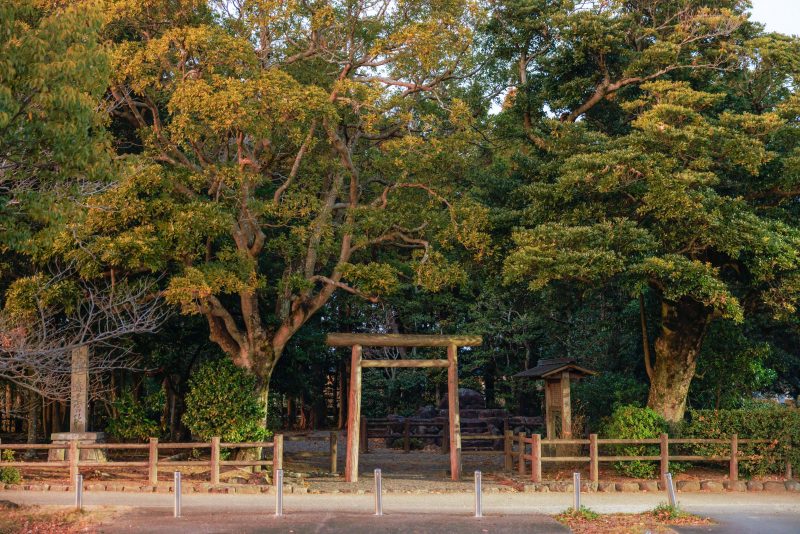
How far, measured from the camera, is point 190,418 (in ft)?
75.4

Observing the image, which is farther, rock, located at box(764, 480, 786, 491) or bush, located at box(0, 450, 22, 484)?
bush, located at box(0, 450, 22, 484)

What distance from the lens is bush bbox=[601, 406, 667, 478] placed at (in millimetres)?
21016

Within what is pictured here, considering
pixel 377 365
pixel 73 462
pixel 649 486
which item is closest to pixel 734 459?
pixel 649 486

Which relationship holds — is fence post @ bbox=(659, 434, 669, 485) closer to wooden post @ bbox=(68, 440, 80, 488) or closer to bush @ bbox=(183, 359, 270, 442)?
bush @ bbox=(183, 359, 270, 442)

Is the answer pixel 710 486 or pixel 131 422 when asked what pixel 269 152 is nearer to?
pixel 131 422

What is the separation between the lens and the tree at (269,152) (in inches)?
811

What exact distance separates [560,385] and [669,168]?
20.6 feet

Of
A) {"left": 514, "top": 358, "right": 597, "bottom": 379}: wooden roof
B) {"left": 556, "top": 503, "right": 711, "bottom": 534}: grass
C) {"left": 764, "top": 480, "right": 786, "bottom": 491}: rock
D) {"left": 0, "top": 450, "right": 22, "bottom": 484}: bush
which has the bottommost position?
{"left": 764, "top": 480, "right": 786, "bottom": 491}: rock

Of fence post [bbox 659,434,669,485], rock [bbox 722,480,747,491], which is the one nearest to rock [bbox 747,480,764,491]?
rock [bbox 722,480,747,491]

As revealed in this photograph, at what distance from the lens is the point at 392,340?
2147 centimetres

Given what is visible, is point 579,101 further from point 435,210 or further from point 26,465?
point 26,465

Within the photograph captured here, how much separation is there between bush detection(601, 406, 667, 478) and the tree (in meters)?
5.55

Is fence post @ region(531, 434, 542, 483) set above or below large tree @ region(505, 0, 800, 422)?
below

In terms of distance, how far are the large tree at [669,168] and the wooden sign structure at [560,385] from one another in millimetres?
2236
